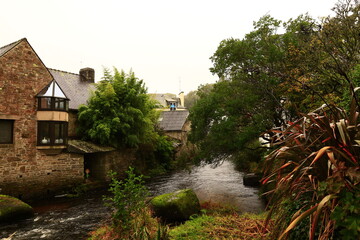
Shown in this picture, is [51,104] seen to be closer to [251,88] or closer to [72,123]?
[72,123]

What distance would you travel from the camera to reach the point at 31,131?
14594mm

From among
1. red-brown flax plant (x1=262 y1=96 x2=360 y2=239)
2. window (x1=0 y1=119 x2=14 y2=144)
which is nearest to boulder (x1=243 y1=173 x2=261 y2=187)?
red-brown flax plant (x1=262 y1=96 x2=360 y2=239)

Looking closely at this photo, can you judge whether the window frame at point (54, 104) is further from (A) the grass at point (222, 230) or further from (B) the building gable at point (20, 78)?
(A) the grass at point (222, 230)

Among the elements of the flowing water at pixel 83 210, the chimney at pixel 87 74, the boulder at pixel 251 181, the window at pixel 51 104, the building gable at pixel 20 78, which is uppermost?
the chimney at pixel 87 74

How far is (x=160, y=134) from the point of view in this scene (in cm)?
2639

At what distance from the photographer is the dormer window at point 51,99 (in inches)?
590

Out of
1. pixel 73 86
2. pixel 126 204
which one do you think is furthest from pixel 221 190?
pixel 73 86

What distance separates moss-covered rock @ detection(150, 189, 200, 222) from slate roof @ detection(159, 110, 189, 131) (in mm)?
26317

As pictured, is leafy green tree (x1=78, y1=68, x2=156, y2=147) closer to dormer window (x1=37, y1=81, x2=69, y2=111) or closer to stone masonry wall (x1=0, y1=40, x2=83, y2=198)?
dormer window (x1=37, y1=81, x2=69, y2=111)

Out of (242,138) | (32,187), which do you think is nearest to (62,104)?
(32,187)

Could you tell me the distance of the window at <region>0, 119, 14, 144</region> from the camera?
537 inches

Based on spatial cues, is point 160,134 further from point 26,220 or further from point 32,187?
point 26,220

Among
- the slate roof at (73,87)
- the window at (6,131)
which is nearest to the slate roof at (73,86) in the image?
the slate roof at (73,87)

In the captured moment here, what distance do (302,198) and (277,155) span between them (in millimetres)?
802
